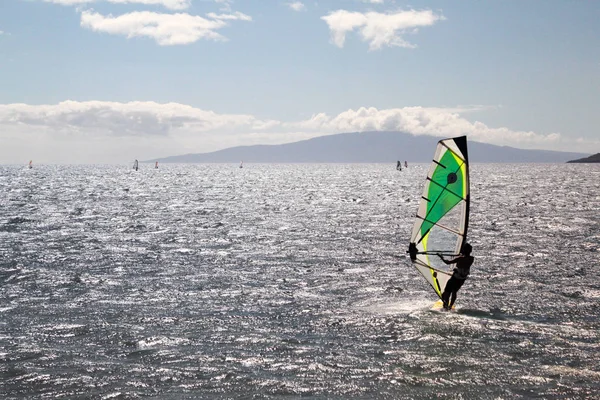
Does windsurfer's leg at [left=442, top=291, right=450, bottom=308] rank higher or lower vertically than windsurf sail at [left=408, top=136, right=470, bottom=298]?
lower

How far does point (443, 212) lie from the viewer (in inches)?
773

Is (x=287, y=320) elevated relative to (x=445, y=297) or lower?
lower

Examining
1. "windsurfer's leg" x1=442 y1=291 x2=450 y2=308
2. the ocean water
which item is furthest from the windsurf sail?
the ocean water

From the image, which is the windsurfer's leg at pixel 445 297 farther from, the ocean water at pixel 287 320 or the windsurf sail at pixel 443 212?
the ocean water at pixel 287 320

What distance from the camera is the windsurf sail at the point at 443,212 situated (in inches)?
748

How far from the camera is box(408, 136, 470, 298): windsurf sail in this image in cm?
1900

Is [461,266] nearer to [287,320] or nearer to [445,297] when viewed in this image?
[445,297]

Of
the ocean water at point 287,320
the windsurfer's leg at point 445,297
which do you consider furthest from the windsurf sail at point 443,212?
the ocean water at point 287,320

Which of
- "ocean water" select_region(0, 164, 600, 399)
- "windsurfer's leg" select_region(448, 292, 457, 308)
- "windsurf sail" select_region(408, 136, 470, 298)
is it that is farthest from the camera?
→ "windsurfer's leg" select_region(448, 292, 457, 308)

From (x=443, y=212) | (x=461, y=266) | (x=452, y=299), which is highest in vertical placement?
(x=443, y=212)

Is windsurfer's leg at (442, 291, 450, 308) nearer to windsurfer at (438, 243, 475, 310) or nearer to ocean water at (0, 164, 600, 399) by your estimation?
windsurfer at (438, 243, 475, 310)

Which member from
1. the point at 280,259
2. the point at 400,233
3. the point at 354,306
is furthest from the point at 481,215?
the point at 354,306

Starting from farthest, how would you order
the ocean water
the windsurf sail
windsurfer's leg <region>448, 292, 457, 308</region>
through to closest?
1. windsurfer's leg <region>448, 292, 457, 308</region>
2. the windsurf sail
3. the ocean water

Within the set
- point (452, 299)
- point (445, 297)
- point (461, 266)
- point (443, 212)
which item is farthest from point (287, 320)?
point (443, 212)
